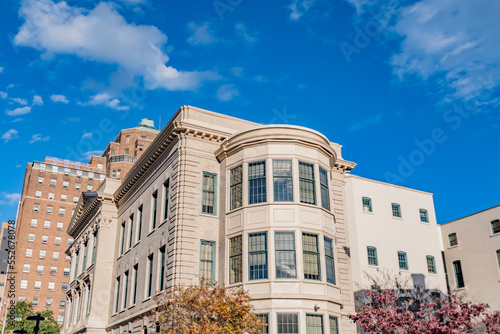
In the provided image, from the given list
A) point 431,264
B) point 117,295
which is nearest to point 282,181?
point 117,295

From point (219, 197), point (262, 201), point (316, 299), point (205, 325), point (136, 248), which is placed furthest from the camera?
point (136, 248)

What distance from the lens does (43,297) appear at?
340 ft

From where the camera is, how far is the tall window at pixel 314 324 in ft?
79.3

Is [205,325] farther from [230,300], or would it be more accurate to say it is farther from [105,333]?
[105,333]

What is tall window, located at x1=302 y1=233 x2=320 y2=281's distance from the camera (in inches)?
997

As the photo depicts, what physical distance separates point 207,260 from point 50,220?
9418cm

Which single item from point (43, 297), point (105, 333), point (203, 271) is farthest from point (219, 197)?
point (43, 297)

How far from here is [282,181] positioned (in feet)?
88.3

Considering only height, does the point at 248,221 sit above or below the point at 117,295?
above

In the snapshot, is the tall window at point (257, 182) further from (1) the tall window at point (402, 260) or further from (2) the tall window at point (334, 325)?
(1) the tall window at point (402, 260)

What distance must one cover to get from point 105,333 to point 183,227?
49.6ft

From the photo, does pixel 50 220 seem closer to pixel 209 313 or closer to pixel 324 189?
pixel 324 189

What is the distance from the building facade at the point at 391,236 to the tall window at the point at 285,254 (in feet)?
47.6

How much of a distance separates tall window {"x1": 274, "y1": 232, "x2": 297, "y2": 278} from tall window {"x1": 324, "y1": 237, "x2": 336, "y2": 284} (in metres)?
2.24
